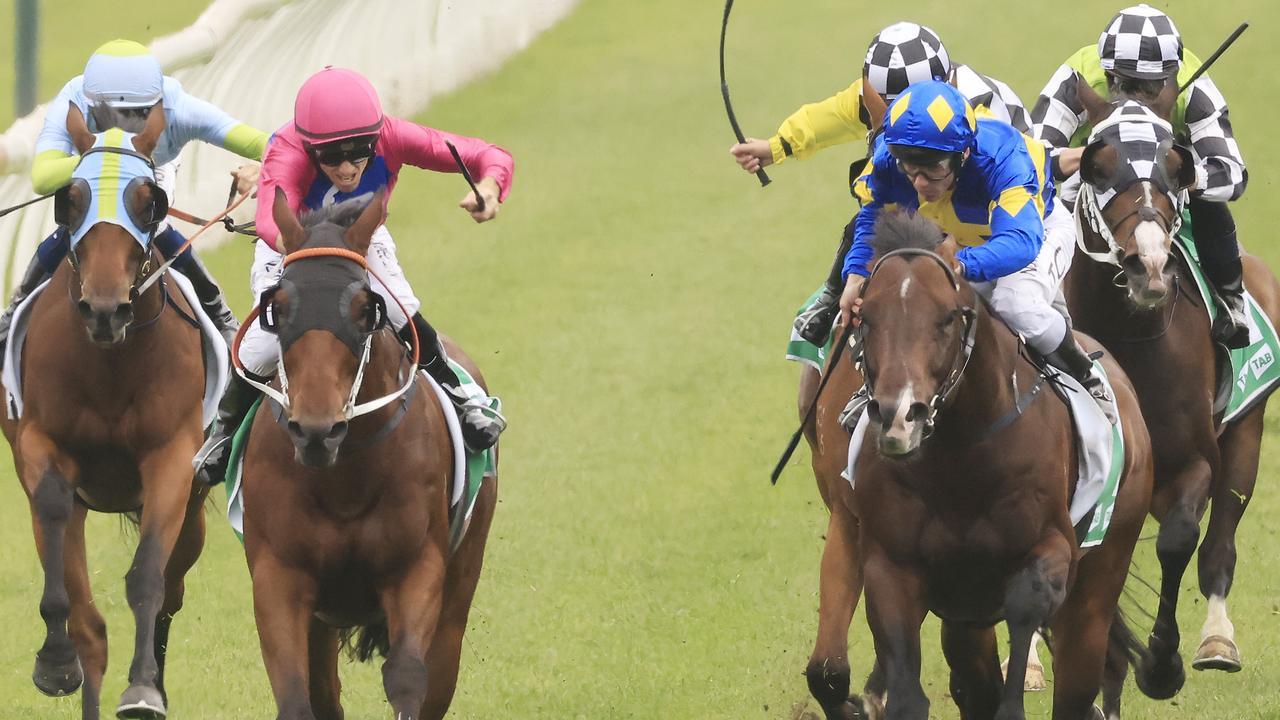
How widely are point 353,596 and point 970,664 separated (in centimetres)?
206

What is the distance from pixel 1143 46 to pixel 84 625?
4633mm

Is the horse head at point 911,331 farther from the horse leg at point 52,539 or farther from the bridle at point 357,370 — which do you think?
the horse leg at point 52,539

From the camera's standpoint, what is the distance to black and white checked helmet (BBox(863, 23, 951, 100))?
723 cm

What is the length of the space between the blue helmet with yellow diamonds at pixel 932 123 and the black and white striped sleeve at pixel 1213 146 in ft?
7.33

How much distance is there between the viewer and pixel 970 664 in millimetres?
6625

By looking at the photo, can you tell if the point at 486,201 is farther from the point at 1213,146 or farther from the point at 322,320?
the point at 1213,146

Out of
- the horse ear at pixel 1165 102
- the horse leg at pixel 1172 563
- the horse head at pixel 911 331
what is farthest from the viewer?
the horse ear at pixel 1165 102

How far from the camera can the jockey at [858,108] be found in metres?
7.26

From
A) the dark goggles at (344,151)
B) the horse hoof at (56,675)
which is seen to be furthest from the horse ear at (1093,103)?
the horse hoof at (56,675)

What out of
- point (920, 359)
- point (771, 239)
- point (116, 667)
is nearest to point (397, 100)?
point (771, 239)

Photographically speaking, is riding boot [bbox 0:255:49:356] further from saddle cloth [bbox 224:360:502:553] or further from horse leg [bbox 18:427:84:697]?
saddle cloth [bbox 224:360:502:553]

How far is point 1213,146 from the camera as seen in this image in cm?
798

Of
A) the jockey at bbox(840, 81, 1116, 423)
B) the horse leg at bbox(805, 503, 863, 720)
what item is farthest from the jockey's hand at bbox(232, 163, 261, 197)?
the horse leg at bbox(805, 503, 863, 720)

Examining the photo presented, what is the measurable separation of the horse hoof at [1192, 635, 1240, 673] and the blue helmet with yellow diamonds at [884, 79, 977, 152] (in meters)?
3.04
